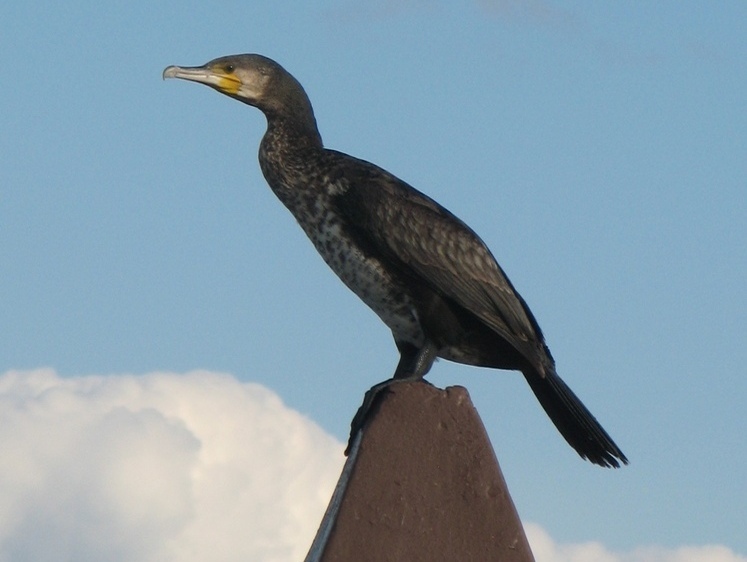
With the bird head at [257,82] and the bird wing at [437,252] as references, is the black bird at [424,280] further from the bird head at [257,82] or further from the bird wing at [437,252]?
the bird head at [257,82]

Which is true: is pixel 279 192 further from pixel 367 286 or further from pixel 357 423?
pixel 357 423

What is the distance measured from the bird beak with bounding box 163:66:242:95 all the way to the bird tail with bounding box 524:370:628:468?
262 centimetres

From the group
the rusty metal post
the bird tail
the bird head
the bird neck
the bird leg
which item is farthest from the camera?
the bird head

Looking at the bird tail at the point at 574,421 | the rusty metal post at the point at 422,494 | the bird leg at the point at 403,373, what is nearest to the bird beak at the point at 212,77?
the bird leg at the point at 403,373

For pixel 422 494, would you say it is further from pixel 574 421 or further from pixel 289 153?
pixel 289 153

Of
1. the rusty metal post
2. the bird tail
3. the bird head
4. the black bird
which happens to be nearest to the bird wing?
the black bird

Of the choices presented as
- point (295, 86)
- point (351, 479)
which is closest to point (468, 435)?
point (351, 479)

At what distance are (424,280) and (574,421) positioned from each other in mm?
1090

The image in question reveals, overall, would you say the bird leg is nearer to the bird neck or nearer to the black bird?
the black bird

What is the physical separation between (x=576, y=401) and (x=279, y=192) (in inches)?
82.5

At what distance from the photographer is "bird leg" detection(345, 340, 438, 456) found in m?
6.91

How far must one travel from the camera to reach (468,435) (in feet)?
21.3

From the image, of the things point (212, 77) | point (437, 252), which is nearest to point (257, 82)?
point (212, 77)

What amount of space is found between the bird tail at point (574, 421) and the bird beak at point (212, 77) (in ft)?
8.60
